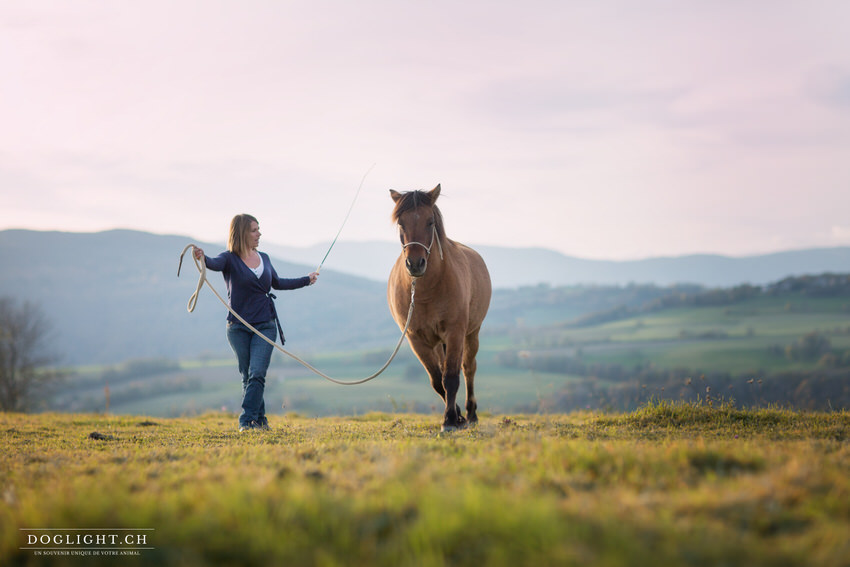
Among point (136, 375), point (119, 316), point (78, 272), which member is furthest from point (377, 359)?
point (78, 272)

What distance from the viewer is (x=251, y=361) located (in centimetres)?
829

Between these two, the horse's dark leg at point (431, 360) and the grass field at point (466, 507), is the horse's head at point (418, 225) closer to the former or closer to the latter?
the horse's dark leg at point (431, 360)

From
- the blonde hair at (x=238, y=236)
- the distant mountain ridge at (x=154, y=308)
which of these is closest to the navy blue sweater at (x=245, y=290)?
the blonde hair at (x=238, y=236)

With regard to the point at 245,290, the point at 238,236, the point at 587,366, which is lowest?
the point at 587,366

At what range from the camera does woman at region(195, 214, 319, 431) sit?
8.25 meters

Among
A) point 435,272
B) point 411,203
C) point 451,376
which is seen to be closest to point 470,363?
point 451,376

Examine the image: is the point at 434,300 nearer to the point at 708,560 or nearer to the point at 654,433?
the point at 654,433

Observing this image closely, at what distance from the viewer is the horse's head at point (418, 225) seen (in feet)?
21.4

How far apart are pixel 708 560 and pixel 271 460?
335 cm

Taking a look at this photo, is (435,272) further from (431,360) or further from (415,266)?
(431,360)

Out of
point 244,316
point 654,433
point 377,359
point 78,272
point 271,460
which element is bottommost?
point 377,359

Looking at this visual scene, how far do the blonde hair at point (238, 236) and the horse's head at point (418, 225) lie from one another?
8.72 ft

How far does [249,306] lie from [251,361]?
849 millimetres

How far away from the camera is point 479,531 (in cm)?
252
